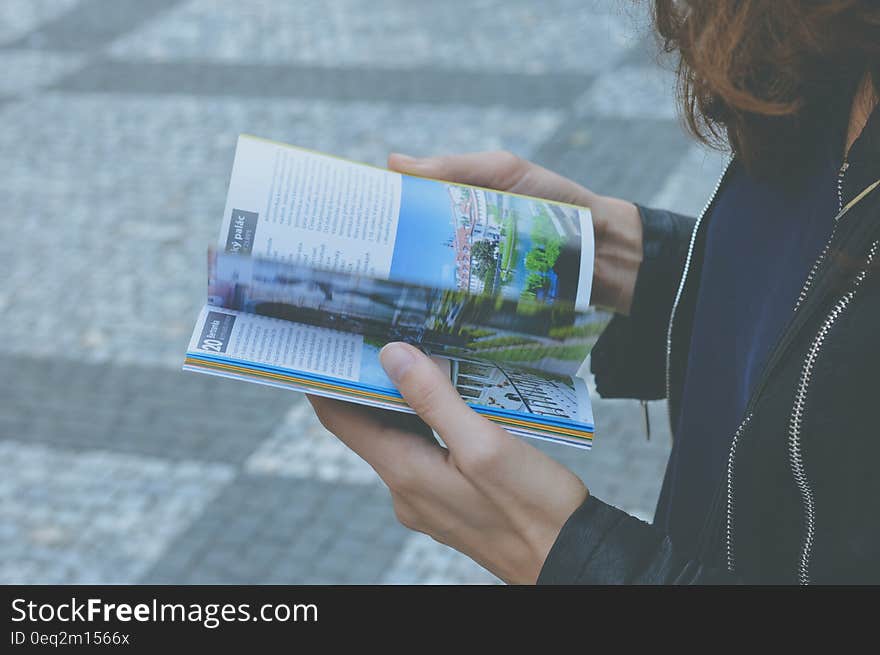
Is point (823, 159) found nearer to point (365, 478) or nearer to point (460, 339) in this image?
point (460, 339)

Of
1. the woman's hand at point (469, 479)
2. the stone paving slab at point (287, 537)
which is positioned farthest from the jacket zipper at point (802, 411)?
the stone paving slab at point (287, 537)

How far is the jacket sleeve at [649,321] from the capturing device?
158 centimetres

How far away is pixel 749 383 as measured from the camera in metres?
1.16

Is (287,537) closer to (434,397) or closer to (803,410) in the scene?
(434,397)

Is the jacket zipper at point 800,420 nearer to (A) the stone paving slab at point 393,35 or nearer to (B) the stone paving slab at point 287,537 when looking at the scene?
(B) the stone paving slab at point 287,537

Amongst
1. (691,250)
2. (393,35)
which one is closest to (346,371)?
(691,250)

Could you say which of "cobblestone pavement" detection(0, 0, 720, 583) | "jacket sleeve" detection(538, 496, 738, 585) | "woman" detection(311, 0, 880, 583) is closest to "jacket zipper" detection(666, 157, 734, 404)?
"woman" detection(311, 0, 880, 583)

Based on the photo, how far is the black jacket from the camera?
3.33 ft

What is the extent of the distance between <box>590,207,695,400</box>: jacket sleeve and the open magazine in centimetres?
25

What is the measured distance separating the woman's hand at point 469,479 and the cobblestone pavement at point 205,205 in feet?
1.84

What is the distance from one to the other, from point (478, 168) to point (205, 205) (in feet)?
11.3

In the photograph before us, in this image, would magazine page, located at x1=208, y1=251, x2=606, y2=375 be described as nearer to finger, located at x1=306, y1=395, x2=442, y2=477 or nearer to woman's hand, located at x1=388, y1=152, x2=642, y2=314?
finger, located at x1=306, y1=395, x2=442, y2=477
